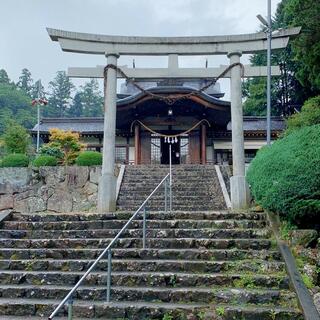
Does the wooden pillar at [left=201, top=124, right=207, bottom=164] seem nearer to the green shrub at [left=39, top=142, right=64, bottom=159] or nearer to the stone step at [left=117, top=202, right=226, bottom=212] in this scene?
the green shrub at [left=39, top=142, right=64, bottom=159]

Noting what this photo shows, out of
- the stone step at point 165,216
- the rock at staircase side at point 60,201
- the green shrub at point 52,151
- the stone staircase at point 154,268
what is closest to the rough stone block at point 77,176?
the rock at staircase side at point 60,201

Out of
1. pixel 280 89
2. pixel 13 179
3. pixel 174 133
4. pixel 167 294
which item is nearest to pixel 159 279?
pixel 167 294

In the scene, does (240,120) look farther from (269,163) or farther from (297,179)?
(297,179)

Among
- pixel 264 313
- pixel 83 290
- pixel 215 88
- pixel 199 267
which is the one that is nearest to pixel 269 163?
pixel 199 267

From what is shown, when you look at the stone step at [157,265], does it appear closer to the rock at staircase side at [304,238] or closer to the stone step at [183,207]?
the rock at staircase side at [304,238]

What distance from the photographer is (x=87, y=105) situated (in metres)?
59.5

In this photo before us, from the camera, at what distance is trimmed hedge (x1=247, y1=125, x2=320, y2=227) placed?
545 cm

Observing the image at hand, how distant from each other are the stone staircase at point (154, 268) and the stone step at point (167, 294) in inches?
0.4

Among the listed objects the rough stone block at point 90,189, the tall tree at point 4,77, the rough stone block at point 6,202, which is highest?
the tall tree at point 4,77

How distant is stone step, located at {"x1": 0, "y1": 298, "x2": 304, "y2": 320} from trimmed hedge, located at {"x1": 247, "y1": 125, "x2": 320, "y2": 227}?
5.44 feet

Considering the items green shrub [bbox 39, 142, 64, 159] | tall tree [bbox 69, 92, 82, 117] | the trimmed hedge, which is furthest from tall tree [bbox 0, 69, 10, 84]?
the trimmed hedge

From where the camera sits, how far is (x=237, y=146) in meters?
9.26

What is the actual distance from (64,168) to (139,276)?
777cm

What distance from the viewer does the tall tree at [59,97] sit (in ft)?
183
